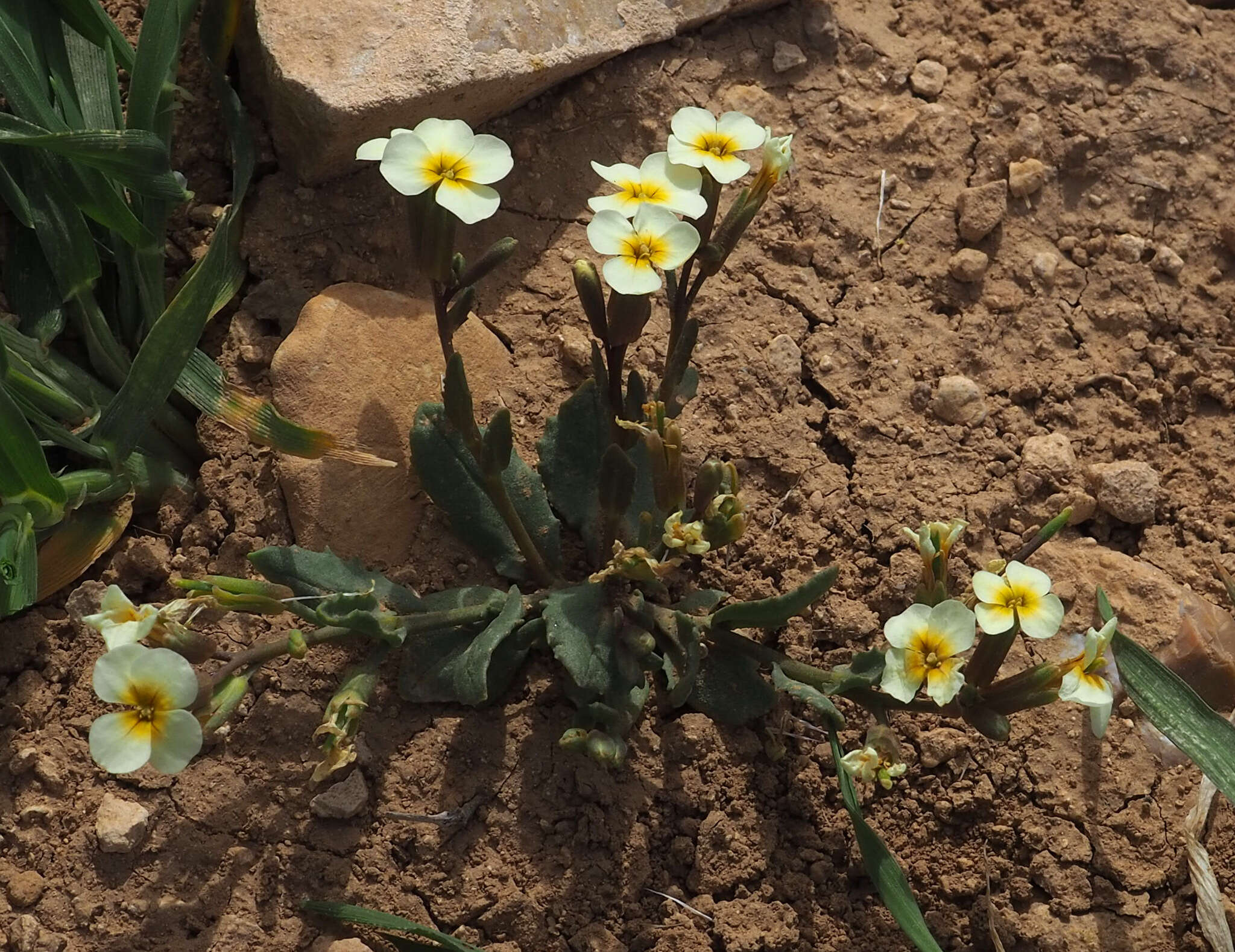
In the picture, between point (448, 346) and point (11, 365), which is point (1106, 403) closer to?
point (448, 346)

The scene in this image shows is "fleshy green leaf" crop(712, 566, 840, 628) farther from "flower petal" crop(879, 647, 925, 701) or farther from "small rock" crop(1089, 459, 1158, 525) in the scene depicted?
→ "small rock" crop(1089, 459, 1158, 525)

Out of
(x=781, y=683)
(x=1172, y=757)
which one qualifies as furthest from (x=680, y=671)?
(x=1172, y=757)

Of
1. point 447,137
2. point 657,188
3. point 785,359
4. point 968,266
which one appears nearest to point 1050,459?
point 968,266

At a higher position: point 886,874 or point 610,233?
point 610,233

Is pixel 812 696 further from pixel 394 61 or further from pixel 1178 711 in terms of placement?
pixel 394 61

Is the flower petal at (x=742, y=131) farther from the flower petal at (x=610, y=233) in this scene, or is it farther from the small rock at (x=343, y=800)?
the small rock at (x=343, y=800)

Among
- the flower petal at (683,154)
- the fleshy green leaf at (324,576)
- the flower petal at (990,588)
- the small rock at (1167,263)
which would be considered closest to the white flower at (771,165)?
the flower petal at (683,154)
